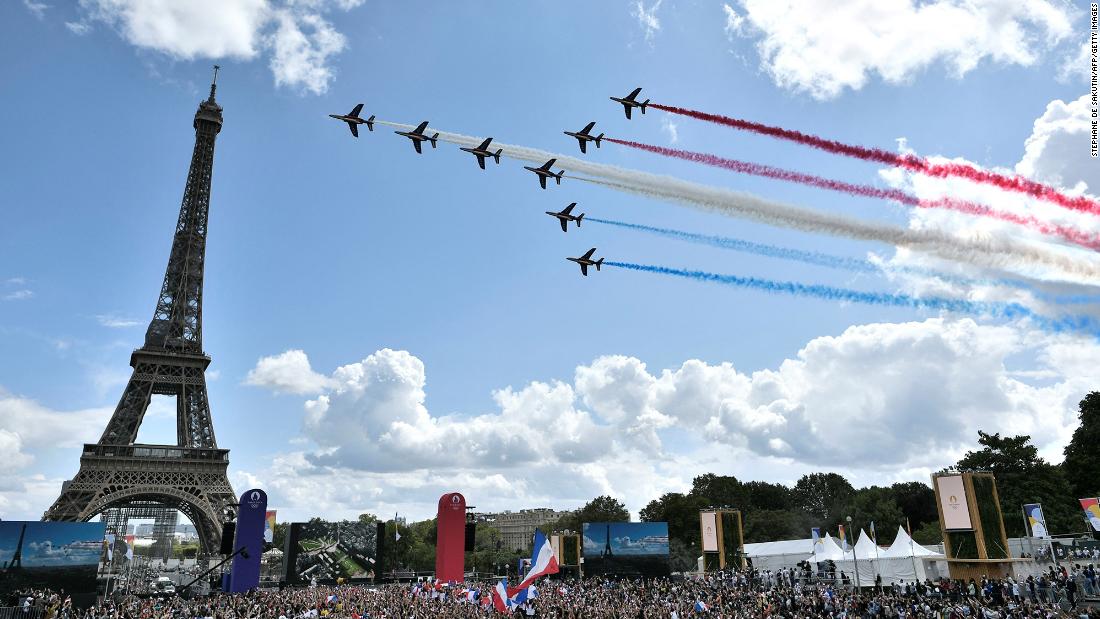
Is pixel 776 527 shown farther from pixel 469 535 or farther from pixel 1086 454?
pixel 469 535

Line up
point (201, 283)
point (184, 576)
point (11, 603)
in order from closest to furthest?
1. point (11, 603)
2. point (201, 283)
3. point (184, 576)

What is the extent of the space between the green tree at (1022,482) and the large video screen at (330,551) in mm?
55964

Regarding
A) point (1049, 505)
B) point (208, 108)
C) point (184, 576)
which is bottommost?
point (184, 576)

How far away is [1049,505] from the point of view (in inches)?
2697

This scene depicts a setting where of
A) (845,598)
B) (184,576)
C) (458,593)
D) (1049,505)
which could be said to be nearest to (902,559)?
(845,598)

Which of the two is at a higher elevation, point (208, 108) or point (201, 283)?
point (208, 108)

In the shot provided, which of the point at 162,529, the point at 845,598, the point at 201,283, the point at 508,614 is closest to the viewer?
the point at 508,614

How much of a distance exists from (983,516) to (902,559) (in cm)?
657

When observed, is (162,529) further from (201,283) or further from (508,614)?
(508,614)

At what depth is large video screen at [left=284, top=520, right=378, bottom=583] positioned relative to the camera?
2072 inches

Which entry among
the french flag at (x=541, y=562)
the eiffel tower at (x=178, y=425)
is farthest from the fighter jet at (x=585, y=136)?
the eiffel tower at (x=178, y=425)

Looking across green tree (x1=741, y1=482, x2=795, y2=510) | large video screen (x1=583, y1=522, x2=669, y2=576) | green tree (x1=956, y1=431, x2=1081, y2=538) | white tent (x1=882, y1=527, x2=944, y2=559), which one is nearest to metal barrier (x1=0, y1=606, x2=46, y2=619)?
large video screen (x1=583, y1=522, x2=669, y2=576)

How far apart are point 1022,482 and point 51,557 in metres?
82.7

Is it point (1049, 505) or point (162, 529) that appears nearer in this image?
point (1049, 505)
